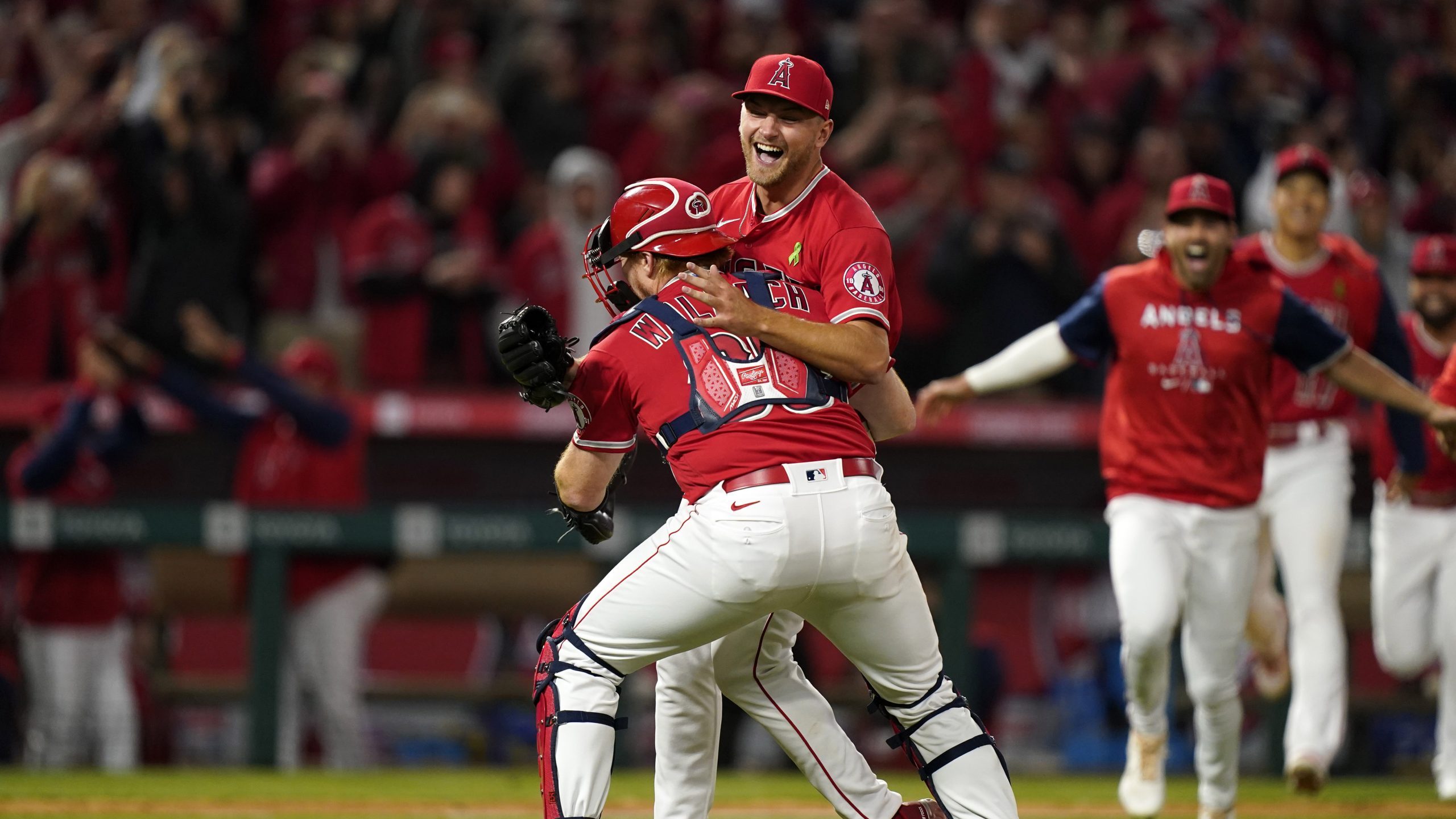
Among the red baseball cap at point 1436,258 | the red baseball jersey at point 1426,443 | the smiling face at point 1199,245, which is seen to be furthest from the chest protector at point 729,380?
the red baseball cap at point 1436,258

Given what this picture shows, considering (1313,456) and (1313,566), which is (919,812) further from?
(1313,456)

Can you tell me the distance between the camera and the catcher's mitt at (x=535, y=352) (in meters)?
3.89

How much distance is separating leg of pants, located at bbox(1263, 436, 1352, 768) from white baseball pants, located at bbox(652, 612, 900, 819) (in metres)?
2.76

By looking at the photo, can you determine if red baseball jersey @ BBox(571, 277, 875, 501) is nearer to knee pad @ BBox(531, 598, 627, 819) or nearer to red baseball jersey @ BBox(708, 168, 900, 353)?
red baseball jersey @ BBox(708, 168, 900, 353)

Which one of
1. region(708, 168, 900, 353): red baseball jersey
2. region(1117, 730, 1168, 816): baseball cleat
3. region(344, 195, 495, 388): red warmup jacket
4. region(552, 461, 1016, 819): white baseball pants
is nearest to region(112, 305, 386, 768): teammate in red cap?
region(344, 195, 495, 388): red warmup jacket

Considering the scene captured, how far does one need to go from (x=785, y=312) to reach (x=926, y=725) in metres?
1.04

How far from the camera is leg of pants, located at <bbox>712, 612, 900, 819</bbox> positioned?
456 cm

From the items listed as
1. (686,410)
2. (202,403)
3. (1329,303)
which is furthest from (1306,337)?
(202,403)

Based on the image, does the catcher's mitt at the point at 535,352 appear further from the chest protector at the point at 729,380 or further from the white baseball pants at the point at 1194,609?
the white baseball pants at the point at 1194,609

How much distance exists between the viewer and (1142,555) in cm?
580

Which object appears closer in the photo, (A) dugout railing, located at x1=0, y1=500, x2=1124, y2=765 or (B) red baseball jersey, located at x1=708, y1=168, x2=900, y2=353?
(B) red baseball jersey, located at x1=708, y1=168, x2=900, y2=353

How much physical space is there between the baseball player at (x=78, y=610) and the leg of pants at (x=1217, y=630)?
207 inches

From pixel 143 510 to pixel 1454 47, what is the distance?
38.1 feet

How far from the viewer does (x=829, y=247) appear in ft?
14.0
